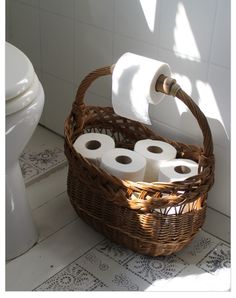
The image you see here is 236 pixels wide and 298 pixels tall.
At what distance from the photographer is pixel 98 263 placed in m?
1.20

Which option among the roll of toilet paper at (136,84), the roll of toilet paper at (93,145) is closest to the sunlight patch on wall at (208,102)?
the roll of toilet paper at (136,84)

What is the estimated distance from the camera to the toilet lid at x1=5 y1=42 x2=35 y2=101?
985 mm

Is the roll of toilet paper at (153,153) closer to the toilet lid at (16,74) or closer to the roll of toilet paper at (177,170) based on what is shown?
the roll of toilet paper at (177,170)

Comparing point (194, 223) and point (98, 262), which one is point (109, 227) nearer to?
point (98, 262)

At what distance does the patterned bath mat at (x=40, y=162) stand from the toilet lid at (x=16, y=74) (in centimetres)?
47

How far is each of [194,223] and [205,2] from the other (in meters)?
0.54

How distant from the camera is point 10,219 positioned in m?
1.19

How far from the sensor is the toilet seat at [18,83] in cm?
98

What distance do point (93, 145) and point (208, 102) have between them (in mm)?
326

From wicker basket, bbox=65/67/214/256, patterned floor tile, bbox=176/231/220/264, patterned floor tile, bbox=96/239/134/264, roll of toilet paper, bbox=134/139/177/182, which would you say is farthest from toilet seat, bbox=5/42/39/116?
patterned floor tile, bbox=176/231/220/264

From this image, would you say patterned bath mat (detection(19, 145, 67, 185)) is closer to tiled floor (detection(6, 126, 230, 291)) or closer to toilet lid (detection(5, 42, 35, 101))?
tiled floor (detection(6, 126, 230, 291))

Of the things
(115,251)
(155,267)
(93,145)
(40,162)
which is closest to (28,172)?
(40,162)

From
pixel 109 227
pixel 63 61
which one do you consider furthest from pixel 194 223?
pixel 63 61

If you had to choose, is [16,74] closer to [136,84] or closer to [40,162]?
[136,84]
